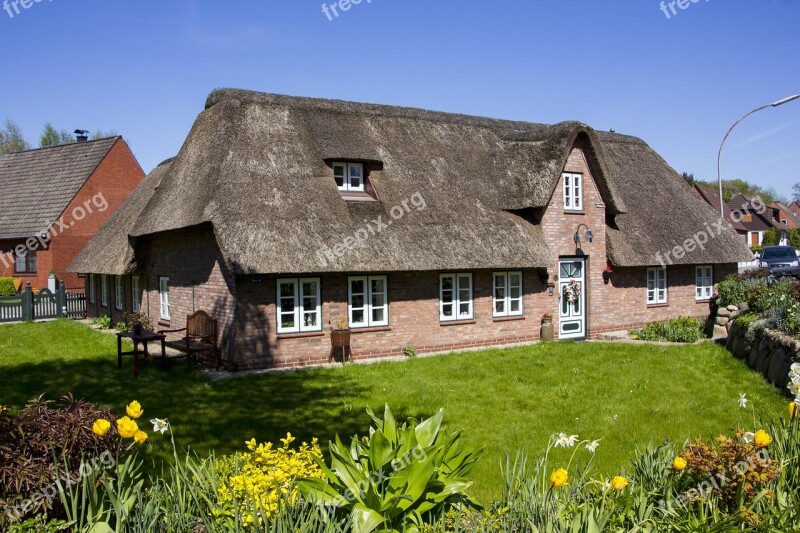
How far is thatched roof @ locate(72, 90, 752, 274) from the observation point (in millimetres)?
14102

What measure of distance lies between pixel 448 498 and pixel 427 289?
38.6 feet

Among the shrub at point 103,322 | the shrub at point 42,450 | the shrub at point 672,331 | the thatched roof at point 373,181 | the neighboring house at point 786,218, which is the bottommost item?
the shrub at point 672,331

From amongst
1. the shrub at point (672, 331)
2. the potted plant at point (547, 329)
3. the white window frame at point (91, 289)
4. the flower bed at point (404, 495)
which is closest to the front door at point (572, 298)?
the potted plant at point (547, 329)

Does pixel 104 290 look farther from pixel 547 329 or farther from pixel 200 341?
pixel 547 329

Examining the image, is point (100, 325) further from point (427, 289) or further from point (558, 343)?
point (558, 343)

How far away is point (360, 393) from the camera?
1152cm

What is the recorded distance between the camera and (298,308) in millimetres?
14602

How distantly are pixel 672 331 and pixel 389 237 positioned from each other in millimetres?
8994

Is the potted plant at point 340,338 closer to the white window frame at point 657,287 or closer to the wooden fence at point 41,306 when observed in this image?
the white window frame at point 657,287

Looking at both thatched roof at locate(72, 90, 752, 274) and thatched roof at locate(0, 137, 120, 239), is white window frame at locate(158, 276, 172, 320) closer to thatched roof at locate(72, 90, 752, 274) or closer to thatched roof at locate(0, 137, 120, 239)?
thatched roof at locate(72, 90, 752, 274)

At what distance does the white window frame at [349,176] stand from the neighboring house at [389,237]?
4 centimetres

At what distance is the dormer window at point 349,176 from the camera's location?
16.2 m

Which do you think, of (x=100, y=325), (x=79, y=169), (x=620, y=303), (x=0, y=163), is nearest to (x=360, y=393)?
(x=620, y=303)

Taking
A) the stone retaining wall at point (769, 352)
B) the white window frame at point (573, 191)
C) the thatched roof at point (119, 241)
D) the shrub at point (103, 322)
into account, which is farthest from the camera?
the shrub at point (103, 322)
